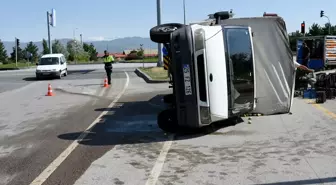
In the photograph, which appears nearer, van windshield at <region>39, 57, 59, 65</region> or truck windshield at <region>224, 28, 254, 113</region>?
truck windshield at <region>224, 28, 254, 113</region>

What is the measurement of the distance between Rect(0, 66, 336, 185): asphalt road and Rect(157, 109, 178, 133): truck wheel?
0.16 metres

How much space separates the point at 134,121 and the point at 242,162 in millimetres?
4380

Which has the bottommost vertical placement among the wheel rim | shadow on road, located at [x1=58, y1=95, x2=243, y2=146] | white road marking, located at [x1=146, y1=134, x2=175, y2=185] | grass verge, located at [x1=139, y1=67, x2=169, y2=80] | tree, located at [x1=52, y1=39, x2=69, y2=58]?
white road marking, located at [x1=146, y1=134, x2=175, y2=185]

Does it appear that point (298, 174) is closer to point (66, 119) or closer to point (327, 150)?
point (327, 150)

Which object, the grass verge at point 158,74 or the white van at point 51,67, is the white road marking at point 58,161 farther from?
the white van at point 51,67

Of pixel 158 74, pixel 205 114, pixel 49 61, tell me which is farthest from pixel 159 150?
pixel 49 61

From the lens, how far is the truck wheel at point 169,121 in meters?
8.76

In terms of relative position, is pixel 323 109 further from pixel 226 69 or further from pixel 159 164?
pixel 159 164

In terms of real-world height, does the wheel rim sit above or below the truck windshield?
above

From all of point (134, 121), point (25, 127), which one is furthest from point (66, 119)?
point (134, 121)

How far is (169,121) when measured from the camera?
8797 millimetres

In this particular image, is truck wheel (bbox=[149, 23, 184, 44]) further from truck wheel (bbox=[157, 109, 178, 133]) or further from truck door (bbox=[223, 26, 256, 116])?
truck wheel (bbox=[157, 109, 178, 133])

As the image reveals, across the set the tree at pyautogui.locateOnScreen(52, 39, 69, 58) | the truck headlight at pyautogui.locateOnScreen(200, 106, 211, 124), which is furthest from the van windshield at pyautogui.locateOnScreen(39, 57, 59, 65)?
the tree at pyautogui.locateOnScreen(52, 39, 69, 58)

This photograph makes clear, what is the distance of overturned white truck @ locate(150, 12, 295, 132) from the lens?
25.5ft
